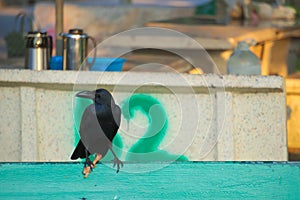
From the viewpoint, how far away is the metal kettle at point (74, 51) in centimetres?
547

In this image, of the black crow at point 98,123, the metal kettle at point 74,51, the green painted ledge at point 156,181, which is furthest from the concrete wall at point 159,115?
the green painted ledge at point 156,181

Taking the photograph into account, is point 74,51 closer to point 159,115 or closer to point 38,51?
point 38,51

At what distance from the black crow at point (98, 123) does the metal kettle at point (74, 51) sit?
150cm

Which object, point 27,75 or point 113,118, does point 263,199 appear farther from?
point 27,75

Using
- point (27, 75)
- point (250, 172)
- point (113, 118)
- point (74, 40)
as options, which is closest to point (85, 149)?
point (113, 118)

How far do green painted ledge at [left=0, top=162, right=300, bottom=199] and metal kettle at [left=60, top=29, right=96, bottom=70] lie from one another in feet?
6.57

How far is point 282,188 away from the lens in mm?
3592

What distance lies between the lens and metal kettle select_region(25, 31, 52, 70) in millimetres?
5480

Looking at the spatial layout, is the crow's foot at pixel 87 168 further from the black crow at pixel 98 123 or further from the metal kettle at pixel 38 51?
the metal kettle at pixel 38 51

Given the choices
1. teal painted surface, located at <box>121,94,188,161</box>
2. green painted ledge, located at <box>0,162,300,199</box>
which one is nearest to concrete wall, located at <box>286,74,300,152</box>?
teal painted surface, located at <box>121,94,188,161</box>

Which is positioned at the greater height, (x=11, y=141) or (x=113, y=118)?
(x=113, y=118)

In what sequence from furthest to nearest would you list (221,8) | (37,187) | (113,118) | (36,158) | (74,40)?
1. (221,8)
2. (74,40)
3. (36,158)
4. (113,118)
5. (37,187)

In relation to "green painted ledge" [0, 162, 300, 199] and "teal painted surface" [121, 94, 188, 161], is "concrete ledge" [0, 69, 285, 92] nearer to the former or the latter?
"teal painted surface" [121, 94, 188, 161]

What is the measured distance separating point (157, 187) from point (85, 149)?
21.0 inches
